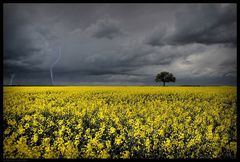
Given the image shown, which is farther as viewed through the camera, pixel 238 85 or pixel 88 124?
pixel 88 124

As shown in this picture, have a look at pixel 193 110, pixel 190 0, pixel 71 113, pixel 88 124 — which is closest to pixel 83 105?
pixel 71 113

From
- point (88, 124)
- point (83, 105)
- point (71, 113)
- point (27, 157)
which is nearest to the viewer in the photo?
point (27, 157)

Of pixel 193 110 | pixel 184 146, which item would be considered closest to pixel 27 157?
pixel 184 146

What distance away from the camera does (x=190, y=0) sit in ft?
18.9

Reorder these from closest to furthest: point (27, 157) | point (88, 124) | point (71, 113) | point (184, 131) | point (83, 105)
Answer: point (27, 157), point (184, 131), point (88, 124), point (71, 113), point (83, 105)

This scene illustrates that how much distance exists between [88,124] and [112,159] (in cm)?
272

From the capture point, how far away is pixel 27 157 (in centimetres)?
551

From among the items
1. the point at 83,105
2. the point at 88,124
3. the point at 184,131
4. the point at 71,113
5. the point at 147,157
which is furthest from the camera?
the point at 83,105

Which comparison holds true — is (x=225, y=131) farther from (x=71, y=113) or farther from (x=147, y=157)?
(x=71, y=113)

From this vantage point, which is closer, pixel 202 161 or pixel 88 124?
pixel 202 161

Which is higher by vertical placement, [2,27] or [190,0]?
[190,0]

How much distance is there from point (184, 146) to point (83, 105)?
492 centimetres

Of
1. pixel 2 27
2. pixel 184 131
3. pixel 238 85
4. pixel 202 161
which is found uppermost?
pixel 2 27

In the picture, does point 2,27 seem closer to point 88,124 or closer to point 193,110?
point 88,124
